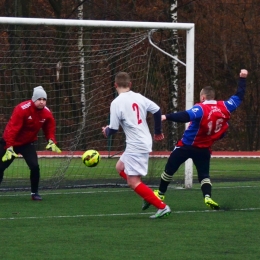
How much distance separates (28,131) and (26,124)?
0.59 feet

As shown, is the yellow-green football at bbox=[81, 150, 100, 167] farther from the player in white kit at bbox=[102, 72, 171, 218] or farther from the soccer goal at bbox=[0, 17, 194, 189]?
the soccer goal at bbox=[0, 17, 194, 189]

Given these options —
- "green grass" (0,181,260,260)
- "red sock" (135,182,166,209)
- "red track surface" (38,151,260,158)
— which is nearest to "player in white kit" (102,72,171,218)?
"red sock" (135,182,166,209)

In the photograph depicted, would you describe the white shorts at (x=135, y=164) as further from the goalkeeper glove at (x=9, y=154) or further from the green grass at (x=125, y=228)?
the goalkeeper glove at (x=9, y=154)

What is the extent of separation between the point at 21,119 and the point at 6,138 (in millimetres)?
368

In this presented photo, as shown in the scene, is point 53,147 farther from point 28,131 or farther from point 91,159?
point 91,159

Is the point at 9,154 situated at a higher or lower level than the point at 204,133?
lower

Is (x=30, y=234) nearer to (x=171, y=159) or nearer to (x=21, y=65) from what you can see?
(x=171, y=159)

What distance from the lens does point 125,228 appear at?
29.2ft

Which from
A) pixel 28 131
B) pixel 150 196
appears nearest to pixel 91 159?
pixel 150 196

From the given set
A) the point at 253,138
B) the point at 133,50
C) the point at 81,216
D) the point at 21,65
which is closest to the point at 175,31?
the point at 133,50

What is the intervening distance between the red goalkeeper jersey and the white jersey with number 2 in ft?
8.29

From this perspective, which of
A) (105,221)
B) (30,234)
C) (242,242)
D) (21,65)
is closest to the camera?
(242,242)

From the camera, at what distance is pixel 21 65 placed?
17.3 metres

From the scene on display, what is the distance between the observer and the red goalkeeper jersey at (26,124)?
1162 cm
